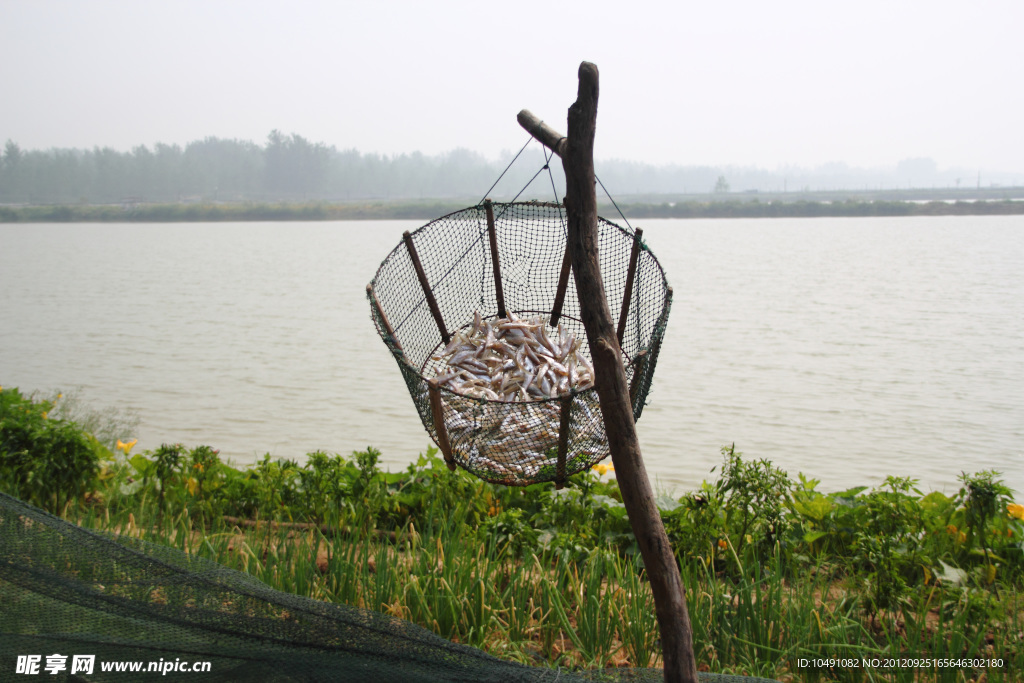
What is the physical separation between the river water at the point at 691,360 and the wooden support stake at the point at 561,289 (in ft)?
5.27

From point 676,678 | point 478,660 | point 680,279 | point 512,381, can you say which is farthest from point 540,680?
point 680,279

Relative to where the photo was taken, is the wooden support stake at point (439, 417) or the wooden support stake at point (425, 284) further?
the wooden support stake at point (425, 284)

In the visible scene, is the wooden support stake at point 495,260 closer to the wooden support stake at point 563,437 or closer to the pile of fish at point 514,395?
the pile of fish at point 514,395

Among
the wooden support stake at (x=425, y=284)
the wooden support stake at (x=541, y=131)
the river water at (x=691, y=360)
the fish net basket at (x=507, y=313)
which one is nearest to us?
the wooden support stake at (x=541, y=131)

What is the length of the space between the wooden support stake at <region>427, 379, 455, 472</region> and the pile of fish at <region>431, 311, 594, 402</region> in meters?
0.17

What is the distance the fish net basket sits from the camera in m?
2.21

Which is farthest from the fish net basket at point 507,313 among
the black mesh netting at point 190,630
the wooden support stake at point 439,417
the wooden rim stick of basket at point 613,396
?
the black mesh netting at point 190,630

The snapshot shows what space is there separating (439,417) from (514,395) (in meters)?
0.35

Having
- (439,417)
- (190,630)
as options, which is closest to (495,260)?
(439,417)

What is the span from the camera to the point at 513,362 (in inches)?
97.8

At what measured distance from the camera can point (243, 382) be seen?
818cm

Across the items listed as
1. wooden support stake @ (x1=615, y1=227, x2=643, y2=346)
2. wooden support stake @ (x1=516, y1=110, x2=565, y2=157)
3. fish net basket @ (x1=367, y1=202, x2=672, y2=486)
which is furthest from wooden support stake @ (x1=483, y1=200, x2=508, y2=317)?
wooden support stake @ (x1=516, y1=110, x2=565, y2=157)

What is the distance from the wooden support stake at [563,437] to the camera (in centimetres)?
199

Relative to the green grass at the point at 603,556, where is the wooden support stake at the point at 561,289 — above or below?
above
